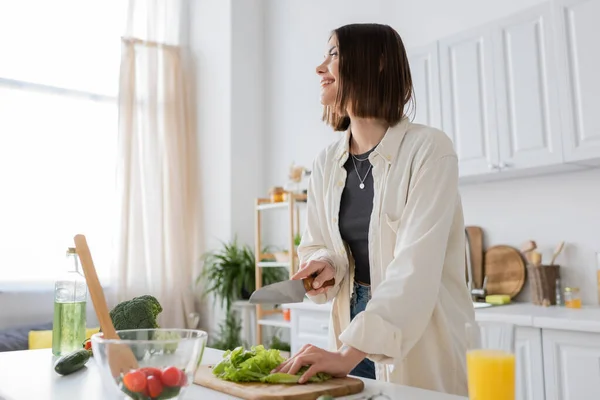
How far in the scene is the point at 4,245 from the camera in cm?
394

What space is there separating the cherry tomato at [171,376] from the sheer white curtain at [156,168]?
11.8 ft

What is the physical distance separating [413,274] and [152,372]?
1.95ft

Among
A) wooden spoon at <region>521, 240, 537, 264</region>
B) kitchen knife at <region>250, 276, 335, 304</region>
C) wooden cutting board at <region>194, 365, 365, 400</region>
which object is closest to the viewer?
wooden cutting board at <region>194, 365, 365, 400</region>

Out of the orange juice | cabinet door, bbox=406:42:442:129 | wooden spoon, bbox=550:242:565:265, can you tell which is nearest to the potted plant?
cabinet door, bbox=406:42:442:129

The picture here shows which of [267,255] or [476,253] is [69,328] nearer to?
[476,253]

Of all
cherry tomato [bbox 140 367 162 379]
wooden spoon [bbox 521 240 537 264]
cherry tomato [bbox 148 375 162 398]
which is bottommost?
cherry tomato [bbox 148 375 162 398]

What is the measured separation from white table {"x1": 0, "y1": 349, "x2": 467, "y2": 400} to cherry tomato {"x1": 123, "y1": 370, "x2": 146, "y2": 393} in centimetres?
20

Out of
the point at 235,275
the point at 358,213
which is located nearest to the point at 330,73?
the point at 358,213

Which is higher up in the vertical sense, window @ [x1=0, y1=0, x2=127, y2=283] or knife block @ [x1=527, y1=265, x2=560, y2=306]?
window @ [x1=0, y1=0, x2=127, y2=283]

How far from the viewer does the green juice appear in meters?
1.50

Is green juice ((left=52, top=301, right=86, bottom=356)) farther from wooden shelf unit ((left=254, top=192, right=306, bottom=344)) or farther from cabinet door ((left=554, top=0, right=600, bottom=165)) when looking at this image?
wooden shelf unit ((left=254, top=192, right=306, bottom=344))

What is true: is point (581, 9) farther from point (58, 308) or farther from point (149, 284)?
point (149, 284)

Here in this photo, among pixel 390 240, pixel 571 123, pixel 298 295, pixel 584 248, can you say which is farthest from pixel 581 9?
pixel 298 295

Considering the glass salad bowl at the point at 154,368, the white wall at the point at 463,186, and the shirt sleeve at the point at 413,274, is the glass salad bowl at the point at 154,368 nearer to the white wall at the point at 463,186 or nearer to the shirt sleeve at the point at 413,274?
the shirt sleeve at the point at 413,274
